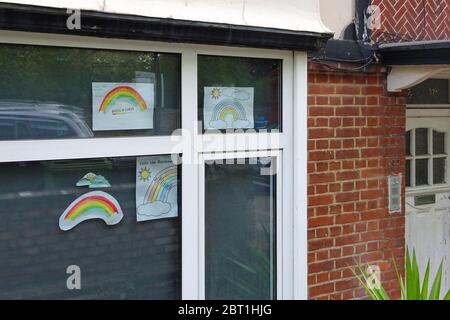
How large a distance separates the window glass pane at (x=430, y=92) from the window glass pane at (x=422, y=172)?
58cm

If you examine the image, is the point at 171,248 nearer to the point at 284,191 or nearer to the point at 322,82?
the point at 284,191

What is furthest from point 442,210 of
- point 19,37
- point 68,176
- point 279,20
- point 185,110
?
point 19,37

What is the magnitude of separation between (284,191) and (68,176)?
→ 1.54m

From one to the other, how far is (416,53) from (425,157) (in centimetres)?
149

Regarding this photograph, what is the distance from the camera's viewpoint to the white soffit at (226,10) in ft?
9.34

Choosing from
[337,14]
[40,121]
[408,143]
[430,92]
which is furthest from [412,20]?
[40,121]

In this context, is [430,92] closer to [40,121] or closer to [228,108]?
[228,108]

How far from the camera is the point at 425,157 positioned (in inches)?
193

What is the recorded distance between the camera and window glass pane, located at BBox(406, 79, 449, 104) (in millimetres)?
4773

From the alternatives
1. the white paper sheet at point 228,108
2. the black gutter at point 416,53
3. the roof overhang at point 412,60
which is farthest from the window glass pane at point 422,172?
the white paper sheet at point 228,108

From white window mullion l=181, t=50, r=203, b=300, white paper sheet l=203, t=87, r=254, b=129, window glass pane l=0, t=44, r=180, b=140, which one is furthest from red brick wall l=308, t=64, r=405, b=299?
window glass pane l=0, t=44, r=180, b=140

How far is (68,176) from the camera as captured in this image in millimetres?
2980

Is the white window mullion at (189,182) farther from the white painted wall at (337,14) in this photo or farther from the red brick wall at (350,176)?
the white painted wall at (337,14)

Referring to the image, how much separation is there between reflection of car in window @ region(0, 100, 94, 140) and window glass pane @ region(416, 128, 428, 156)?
3.25 metres
